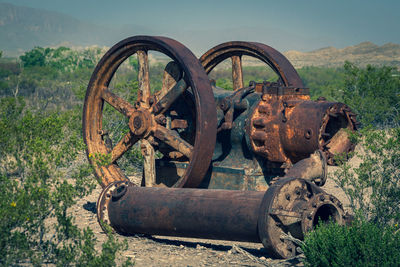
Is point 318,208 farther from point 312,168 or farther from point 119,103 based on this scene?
point 119,103

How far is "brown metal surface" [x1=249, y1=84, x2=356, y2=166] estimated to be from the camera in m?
5.19

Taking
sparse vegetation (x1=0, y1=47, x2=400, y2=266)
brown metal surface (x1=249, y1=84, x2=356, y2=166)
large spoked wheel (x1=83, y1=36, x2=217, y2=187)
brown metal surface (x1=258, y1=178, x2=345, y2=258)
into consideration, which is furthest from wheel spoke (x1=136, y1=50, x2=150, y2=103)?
brown metal surface (x1=258, y1=178, x2=345, y2=258)

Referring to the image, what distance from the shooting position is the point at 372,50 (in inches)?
2008

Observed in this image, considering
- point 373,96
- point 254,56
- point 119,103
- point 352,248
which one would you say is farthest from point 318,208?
point 373,96

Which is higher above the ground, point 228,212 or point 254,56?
point 254,56

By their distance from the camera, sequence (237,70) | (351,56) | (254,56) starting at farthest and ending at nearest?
(351,56) → (237,70) → (254,56)

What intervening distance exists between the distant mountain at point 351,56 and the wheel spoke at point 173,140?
1585 inches

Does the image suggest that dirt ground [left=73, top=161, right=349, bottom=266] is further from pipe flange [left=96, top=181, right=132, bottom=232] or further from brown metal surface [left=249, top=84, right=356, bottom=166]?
brown metal surface [left=249, top=84, right=356, bottom=166]

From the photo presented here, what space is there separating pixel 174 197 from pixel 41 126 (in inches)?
68.0

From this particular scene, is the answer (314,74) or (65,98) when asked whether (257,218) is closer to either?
(65,98)

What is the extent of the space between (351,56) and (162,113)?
48852 mm

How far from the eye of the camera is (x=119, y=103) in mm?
6539

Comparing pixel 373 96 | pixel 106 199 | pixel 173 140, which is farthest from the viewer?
pixel 373 96

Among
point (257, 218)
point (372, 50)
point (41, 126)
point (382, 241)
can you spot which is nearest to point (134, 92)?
point (41, 126)
